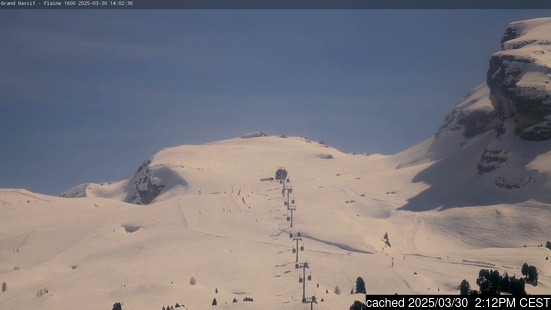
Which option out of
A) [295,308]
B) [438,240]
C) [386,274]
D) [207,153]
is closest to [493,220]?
[438,240]

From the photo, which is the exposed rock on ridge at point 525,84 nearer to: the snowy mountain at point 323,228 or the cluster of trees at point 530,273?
the snowy mountain at point 323,228

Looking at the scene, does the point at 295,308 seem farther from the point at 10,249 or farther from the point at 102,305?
the point at 10,249

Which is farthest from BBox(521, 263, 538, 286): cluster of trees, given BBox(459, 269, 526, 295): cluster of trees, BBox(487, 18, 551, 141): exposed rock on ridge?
BBox(487, 18, 551, 141): exposed rock on ridge

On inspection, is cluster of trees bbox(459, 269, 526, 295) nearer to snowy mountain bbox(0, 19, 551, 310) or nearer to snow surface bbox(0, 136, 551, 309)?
snow surface bbox(0, 136, 551, 309)

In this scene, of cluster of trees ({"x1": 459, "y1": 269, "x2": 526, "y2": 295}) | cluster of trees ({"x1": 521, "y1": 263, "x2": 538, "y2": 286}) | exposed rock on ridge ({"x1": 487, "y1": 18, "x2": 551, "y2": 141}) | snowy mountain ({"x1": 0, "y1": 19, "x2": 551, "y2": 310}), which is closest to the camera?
cluster of trees ({"x1": 459, "y1": 269, "x2": 526, "y2": 295})

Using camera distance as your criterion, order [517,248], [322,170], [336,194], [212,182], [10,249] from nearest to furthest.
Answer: [517,248]
[10,249]
[336,194]
[212,182]
[322,170]

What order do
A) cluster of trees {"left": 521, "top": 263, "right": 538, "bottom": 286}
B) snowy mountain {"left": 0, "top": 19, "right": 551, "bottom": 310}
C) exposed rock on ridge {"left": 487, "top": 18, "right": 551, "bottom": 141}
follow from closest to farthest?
cluster of trees {"left": 521, "top": 263, "right": 538, "bottom": 286}, snowy mountain {"left": 0, "top": 19, "right": 551, "bottom": 310}, exposed rock on ridge {"left": 487, "top": 18, "right": 551, "bottom": 141}
